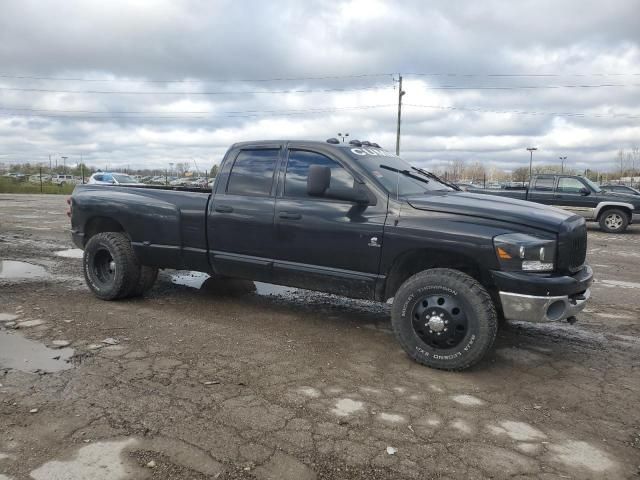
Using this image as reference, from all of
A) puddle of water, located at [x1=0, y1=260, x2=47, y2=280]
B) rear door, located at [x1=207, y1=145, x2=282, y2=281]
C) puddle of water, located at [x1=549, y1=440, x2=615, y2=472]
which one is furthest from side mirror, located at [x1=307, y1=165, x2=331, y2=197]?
puddle of water, located at [x1=0, y1=260, x2=47, y2=280]

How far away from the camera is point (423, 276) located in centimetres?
417

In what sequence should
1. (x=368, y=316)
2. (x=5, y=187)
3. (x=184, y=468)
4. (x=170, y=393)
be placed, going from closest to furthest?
1. (x=184, y=468)
2. (x=170, y=393)
3. (x=368, y=316)
4. (x=5, y=187)

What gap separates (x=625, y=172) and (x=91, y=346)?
77.2 metres

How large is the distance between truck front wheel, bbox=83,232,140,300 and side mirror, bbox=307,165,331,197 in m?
2.60

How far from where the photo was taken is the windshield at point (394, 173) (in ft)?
15.3

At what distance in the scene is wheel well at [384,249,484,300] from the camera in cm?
423

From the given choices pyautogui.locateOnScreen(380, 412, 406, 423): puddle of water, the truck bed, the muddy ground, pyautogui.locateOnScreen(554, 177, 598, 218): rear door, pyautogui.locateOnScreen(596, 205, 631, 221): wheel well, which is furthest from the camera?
pyautogui.locateOnScreen(554, 177, 598, 218): rear door

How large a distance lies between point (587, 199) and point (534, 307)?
13480 millimetres

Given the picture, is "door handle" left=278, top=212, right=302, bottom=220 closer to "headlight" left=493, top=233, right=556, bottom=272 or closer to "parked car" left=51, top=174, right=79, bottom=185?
"headlight" left=493, top=233, right=556, bottom=272

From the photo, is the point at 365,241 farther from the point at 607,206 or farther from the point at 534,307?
the point at 607,206

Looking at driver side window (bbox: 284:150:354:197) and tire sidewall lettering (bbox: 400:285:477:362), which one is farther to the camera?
driver side window (bbox: 284:150:354:197)

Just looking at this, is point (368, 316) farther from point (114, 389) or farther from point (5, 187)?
point (5, 187)

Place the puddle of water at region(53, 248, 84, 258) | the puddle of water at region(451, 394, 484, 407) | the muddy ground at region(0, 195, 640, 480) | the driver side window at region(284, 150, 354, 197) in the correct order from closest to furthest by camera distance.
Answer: the muddy ground at region(0, 195, 640, 480)
the puddle of water at region(451, 394, 484, 407)
the driver side window at region(284, 150, 354, 197)
the puddle of water at region(53, 248, 84, 258)

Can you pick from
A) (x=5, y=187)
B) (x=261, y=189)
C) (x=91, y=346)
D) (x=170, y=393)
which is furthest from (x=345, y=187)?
(x=5, y=187)
